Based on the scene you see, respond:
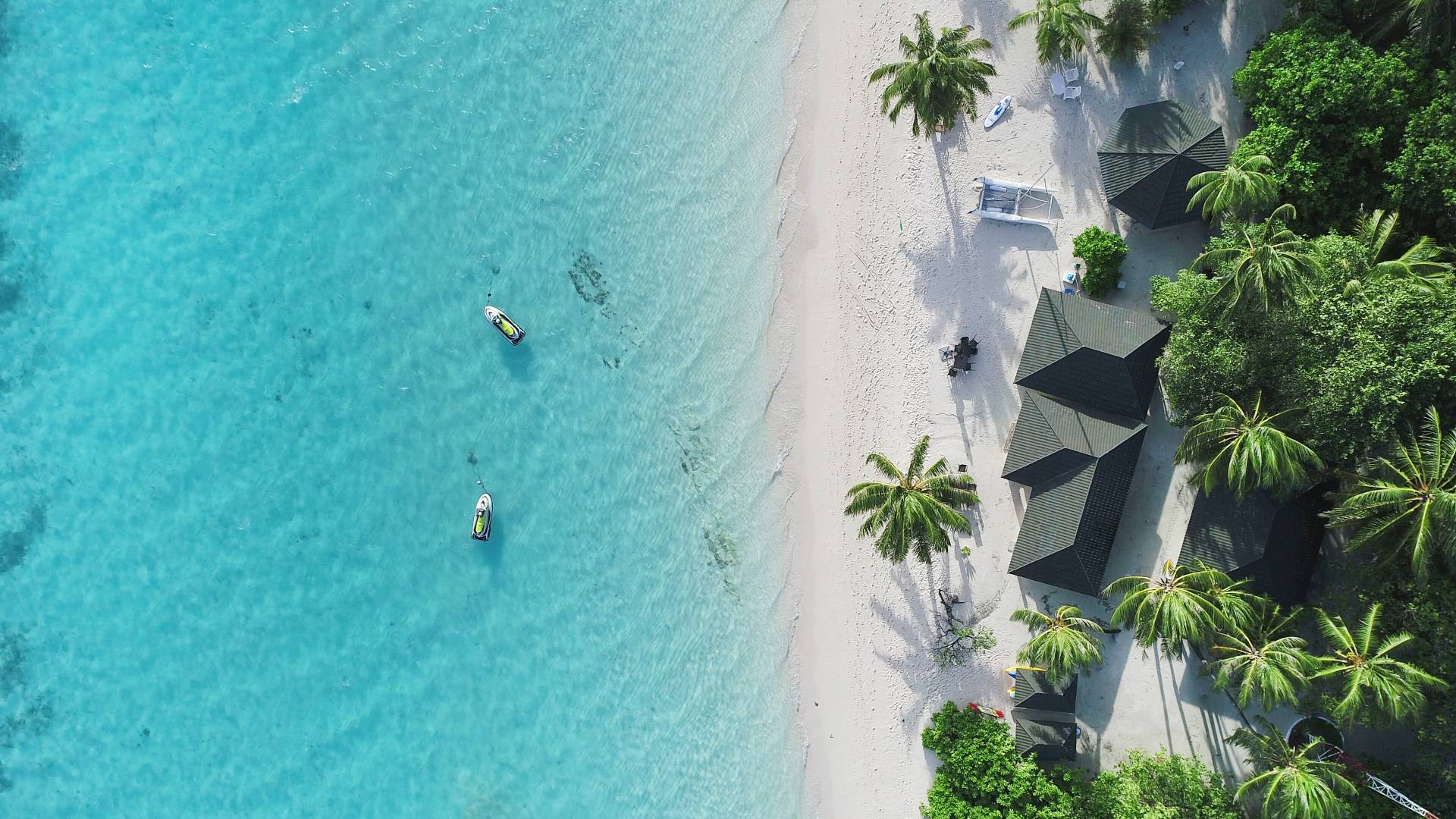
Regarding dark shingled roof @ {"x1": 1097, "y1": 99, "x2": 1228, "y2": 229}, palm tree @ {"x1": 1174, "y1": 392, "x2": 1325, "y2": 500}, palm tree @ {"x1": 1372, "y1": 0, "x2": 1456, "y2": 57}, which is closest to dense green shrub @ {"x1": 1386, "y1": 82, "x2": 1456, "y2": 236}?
palm tree @ {"x1": 1372, "y1": 0, "x2": 1456, "y2": 57}

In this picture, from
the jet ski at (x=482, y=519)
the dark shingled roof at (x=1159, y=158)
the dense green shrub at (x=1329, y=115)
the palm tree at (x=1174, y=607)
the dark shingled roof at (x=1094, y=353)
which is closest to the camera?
the palm tree at (x=1174, y=607)

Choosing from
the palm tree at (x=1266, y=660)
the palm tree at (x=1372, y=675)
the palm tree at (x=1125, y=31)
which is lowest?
the palm tree at (x=1266, y=660)

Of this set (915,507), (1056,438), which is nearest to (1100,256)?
(1056,438)

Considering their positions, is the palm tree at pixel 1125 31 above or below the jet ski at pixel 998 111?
above

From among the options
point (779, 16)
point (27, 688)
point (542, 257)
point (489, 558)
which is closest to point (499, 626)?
point (489, 558)

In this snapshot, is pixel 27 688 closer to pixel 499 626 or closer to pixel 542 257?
pixel 499 626

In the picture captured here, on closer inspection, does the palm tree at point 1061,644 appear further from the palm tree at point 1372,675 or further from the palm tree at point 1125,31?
the palm tree at point 1125,31

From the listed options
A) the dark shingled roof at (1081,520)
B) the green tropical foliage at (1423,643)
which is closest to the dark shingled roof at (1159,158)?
the dark shingled roof at (1081,520)
